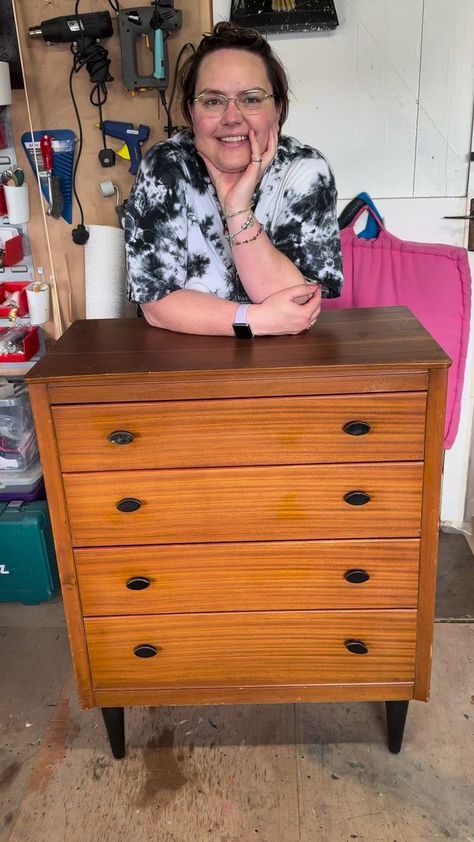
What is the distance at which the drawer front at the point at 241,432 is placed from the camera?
133 cm

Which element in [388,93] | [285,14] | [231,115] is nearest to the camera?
[231,115]

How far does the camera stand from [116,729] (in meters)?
1.68

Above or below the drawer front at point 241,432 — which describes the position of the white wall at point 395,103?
above

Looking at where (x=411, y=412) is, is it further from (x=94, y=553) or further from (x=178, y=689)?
(x=178, y=689)

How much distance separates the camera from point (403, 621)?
1.51 m

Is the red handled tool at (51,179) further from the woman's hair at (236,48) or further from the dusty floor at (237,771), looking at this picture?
the dusty floor at (237,771)

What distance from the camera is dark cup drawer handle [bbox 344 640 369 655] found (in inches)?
60.4

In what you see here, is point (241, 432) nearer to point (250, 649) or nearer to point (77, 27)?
point (250, 649)

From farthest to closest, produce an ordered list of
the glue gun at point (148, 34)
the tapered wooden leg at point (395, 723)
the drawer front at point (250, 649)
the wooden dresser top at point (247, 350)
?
the glue gun at point (148, 34) < the tapered wooden leg at point (395, 723) < the drawer front at point (250, 649) < the wooden dresser top at point (247, 350)

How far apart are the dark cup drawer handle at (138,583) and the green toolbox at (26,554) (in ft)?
2.58

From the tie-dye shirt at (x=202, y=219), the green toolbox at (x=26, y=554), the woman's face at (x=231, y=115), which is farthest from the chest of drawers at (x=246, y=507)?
the green toolbox at (x=26, y=554)

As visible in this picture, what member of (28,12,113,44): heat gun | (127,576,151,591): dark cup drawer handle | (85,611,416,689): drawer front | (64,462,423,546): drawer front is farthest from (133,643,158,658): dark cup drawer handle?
(28,12,113,44): heat gun

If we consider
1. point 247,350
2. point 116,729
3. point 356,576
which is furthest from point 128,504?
point 116,729

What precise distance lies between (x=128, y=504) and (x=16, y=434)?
1.06 metres
